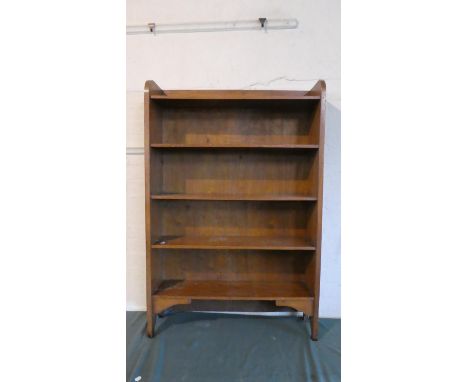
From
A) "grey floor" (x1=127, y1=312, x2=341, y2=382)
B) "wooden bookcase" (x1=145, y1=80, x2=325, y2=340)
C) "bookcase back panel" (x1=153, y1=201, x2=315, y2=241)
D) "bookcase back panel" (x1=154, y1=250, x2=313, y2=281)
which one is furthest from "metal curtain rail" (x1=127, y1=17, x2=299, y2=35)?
"grey floor" (x1=127, y1=312, x2=341, y2=382)

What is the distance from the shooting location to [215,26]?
1616 millimetres

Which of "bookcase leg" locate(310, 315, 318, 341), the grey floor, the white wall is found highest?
the white wall

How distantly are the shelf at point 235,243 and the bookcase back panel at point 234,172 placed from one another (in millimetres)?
304

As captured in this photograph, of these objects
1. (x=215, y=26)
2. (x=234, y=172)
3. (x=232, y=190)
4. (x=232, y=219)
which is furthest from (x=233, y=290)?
(x=215, y=26)

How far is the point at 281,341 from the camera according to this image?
1.44 m

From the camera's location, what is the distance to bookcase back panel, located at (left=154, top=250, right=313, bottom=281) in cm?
163

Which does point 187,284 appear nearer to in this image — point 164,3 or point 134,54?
point 134,54

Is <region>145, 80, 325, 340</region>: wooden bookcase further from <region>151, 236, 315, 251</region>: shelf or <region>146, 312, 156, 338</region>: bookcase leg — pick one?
<region>146, 312, 156, 338</region>: bookcase leg

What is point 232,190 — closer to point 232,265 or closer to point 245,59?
point 232,265

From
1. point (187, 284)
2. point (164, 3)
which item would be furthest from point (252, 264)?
point (164, 3)

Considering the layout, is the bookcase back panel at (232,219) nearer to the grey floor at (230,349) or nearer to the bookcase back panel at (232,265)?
the bookcase back panel at (232,265)

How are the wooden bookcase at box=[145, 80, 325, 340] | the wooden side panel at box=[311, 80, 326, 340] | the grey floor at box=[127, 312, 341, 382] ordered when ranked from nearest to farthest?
the grey floor at box=[127, 312, 341, 382] < the wooden side panel at box=[311, 80, 326, 340] < the wooden bookcase at box=[145, 80, 325, 340]
